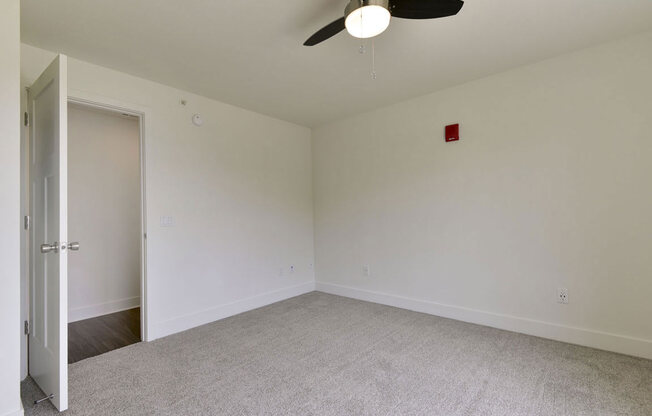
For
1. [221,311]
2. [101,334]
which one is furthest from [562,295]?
[101,334]

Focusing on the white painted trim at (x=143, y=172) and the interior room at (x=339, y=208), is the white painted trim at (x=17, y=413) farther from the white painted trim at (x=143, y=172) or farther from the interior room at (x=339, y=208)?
the white painted trim at (x=143, y=172)

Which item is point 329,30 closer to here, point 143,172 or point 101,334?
point 143,172

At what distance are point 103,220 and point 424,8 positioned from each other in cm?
408

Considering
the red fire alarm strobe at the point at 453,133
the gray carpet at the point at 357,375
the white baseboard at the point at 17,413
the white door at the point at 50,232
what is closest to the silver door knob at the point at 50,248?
the white door at the point at 50,232

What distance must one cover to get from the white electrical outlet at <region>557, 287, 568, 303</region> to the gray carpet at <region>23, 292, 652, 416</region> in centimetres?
36

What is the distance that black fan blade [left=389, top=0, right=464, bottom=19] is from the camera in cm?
153

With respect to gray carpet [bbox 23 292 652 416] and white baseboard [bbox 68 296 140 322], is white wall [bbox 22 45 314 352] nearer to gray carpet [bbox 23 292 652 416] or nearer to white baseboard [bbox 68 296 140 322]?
gray carpet [bbox 23 292 652 416]

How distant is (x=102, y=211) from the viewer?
381cm

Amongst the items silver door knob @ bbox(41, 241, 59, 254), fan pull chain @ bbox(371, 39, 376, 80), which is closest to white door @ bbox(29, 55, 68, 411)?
silver door knob @ bbox(41, 241, 59, 254)

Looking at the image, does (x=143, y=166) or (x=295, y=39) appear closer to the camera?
(x=295, y=39)

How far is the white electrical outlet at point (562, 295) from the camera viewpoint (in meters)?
2.63

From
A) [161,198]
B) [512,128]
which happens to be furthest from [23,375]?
[512,128]

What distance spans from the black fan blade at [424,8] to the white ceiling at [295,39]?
429 mm

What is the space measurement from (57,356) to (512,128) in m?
3.78
